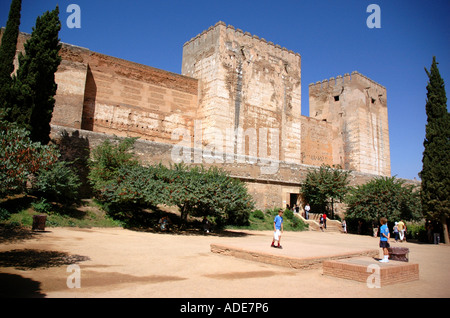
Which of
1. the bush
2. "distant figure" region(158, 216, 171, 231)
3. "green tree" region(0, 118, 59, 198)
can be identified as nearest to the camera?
"green tree" region(0, 118, 59, 198)

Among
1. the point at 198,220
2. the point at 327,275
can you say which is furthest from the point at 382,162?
the point at 327,275

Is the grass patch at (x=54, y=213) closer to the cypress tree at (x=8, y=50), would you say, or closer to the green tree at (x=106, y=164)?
the green tree at (x=106, y=164)

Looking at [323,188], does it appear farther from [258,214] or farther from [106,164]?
[106,164]

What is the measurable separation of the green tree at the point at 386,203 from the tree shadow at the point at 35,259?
15.7 metres

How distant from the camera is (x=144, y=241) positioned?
9992mm

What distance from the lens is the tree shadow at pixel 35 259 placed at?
5887mm

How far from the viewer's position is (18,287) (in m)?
4.55

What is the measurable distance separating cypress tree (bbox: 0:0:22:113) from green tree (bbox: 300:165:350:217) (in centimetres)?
1629

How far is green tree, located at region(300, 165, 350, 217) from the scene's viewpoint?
2041 centimetres

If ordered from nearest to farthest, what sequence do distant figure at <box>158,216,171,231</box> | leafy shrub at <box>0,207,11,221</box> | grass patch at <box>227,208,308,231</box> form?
leafy shrub at <box>0,207,11,221</box>
distant figure at <box>158,216,171,231</box>
grass patch at <box>227,208,308,231</box>

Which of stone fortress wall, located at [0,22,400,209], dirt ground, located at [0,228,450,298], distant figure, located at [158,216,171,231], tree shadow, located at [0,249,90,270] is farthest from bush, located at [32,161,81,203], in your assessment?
tree shadow, located at [0,249,90,270]

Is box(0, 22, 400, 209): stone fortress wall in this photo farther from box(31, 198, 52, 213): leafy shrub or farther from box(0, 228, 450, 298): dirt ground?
box(0, 228, 450, 298): dirt ground

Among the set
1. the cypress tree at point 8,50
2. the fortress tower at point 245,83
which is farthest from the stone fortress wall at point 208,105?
the cypress tree at point 8,50
